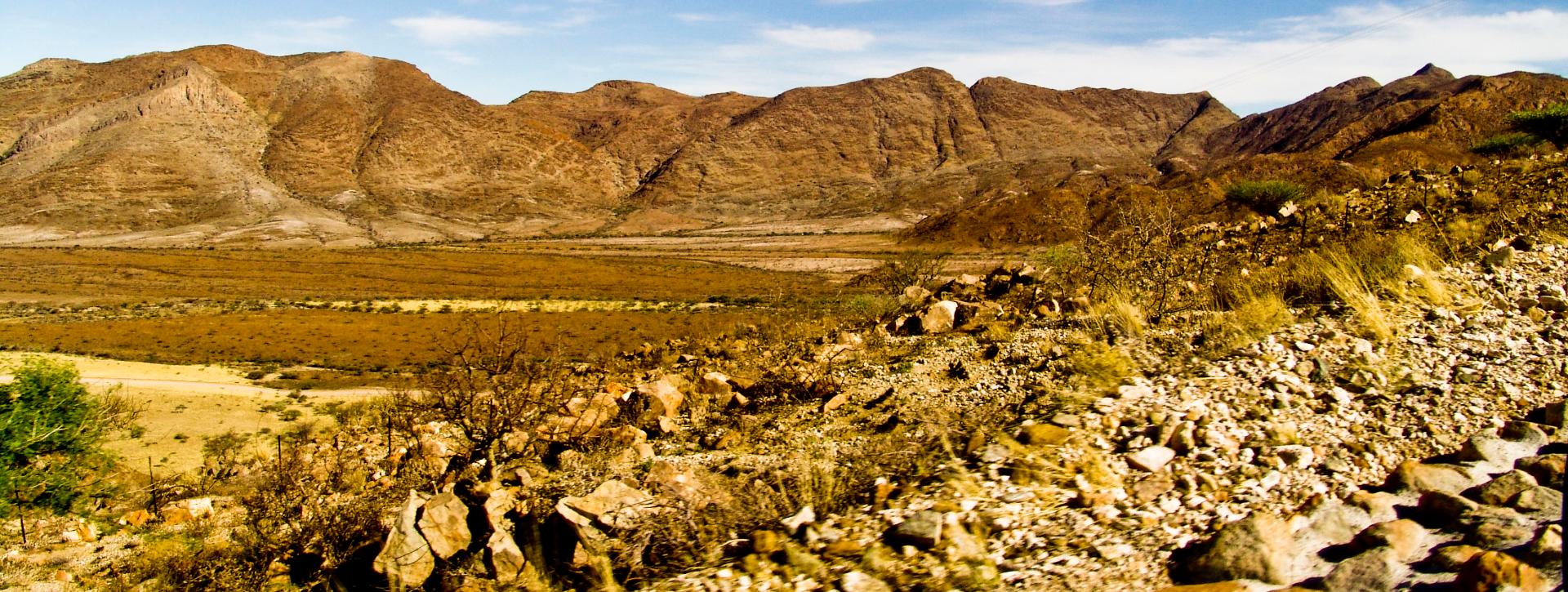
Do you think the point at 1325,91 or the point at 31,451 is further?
the point at 1325,91

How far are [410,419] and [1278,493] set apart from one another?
6967 mm

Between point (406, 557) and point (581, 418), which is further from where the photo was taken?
point (581, 418)

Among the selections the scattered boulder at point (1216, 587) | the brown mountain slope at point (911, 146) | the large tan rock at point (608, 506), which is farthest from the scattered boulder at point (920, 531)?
the brown mountain slope at point (911, 146)

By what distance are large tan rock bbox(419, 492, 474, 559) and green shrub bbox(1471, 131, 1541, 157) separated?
26.7 meters

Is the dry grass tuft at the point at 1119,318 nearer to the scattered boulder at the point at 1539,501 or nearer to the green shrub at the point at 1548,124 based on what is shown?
the scattered boulder at the point at 1539,501

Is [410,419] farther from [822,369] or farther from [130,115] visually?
[130,115]

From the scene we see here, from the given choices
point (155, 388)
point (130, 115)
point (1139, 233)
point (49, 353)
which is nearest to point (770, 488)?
point (1139, 233)

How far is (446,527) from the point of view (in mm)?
4617

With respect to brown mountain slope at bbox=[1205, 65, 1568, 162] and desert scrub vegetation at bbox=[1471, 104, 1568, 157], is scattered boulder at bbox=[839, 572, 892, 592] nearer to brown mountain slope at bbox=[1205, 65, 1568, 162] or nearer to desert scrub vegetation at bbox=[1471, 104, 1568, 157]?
desert scrub vegetation at bbox=[1471, 104, 1568, 157]

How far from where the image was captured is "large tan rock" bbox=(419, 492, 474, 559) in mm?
4527

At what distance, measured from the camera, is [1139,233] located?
8281mm

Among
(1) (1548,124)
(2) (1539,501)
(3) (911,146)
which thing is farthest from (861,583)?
(3) (911,146)

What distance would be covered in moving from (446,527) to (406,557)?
10.0 inches

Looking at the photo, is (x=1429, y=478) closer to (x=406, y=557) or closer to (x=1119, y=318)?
(x=1119, y=318)
